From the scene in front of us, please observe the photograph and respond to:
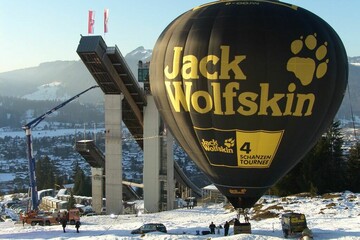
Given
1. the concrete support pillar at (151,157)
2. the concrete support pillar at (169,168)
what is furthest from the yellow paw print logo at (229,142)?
the concrete support pillar at (169,168)

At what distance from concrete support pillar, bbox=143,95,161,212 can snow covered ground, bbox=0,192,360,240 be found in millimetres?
5101

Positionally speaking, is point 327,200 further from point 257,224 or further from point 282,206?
point 257,224

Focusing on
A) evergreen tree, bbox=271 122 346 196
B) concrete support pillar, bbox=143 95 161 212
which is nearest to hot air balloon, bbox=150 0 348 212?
concrete support pillar, bbox=143 95 161 212

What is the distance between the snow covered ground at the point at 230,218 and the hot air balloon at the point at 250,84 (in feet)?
14.1

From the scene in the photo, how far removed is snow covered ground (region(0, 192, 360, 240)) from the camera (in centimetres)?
2395

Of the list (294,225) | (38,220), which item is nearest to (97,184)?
(38,220)

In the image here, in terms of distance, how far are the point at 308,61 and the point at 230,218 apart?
52.9 feet

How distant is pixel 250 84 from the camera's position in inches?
683

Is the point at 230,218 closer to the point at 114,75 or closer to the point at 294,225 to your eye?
the point at 294,225

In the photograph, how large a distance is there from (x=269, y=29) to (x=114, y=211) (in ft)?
93.9

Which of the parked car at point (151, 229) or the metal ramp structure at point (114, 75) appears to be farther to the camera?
the metal ramp structure at point (114, 75)

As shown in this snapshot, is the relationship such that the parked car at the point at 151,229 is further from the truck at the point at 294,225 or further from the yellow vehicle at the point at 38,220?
the yellow vehicle at the point at 38,220

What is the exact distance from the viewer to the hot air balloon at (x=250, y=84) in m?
17.4

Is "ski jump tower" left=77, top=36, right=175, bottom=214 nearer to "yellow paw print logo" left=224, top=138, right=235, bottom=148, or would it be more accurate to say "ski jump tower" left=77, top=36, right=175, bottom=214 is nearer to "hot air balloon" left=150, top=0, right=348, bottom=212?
"hot air balloon" left=150, top=0, right=348, bottom=212
